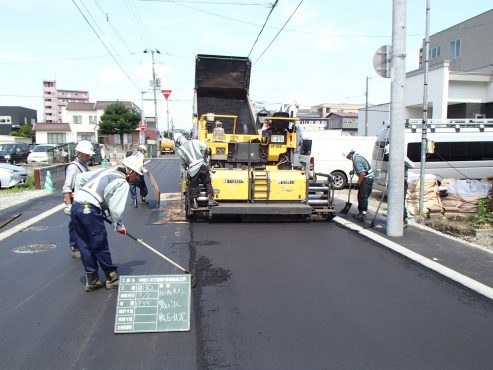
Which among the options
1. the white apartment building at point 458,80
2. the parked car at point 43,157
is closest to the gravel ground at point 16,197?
the parked car at point 43,157

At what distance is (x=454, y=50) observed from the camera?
41.5 metres

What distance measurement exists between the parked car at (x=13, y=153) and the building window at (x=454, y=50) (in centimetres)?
3801

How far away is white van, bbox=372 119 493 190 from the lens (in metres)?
13.6

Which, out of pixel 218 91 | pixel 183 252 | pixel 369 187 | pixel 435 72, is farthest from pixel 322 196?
pixel 435 72

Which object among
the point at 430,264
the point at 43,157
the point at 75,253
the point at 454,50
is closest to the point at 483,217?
the point at 430,264

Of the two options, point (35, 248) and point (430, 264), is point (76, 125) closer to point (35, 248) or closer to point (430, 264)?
point (35, 248)

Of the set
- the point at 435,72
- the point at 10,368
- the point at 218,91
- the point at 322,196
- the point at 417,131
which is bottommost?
the point at 10,368

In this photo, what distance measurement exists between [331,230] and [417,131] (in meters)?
6.68

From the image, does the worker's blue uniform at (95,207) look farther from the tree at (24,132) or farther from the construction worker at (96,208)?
the tree at (24,132)

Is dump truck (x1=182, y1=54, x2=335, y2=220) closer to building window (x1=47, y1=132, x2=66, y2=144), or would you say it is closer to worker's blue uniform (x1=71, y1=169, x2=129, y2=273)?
worker's blue uniform (x1=71, y1=169, x2=129, y2=273)

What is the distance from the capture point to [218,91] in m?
13.2

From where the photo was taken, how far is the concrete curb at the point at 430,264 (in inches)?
208

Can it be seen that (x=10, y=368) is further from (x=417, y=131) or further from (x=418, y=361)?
(x=417, y=131)

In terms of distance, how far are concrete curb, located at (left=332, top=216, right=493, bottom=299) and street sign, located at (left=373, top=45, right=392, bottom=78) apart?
2.98 metres
